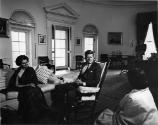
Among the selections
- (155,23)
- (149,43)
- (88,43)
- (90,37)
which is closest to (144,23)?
(155,23)

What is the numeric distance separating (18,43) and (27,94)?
15.7 ft

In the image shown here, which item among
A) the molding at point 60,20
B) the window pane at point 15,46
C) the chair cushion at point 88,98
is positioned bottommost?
the chair cushion at point 88,98

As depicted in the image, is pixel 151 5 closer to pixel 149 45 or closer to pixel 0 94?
pixel 149 45

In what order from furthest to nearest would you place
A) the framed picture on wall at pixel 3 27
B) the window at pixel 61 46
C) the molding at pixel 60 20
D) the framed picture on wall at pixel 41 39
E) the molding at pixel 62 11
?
the window at pixel 61 46 < the molding at pixel 60 20 < the molding at pixel 62 11 < the framed picture on wall at pixel 41 39 < the framed picture on wall at pixel 3 27

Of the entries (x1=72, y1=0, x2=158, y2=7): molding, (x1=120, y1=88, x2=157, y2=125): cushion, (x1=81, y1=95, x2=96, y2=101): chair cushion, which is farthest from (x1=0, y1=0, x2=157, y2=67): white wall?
(x1=120, y1=88, x2=157, y2=125): cushion

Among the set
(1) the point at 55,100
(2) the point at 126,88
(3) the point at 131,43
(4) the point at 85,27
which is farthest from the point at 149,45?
(1) the point at 55,100

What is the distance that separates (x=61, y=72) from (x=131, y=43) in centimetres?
464

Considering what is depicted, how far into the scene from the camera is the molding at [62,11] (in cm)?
902

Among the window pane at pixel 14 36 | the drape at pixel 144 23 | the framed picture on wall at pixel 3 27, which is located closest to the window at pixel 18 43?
the window pane at pixel 14 36

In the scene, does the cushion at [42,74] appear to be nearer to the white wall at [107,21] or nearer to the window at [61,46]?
the window at [61,46]

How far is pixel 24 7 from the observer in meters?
8.00

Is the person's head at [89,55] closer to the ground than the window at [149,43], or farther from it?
closer to the ground

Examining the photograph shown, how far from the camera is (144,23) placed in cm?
1154

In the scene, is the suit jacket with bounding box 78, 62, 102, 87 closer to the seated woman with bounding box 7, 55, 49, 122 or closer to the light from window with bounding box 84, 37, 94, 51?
the seated woman with bounding box 7, 55, 49, 122
